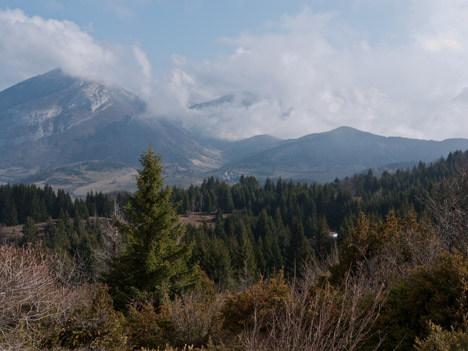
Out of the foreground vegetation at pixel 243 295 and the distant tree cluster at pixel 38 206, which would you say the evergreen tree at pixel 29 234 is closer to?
the distant tree cluster at pixel 38 206

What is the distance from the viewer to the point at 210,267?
44.8 metres

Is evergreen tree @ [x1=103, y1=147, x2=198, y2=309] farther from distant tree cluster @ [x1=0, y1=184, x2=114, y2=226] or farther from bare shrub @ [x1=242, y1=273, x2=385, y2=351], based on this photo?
distant tree cluster @ [x1=0, y1=184, x2=114, y2=226]

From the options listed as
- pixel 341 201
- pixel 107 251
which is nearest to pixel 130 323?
pixel 107 251

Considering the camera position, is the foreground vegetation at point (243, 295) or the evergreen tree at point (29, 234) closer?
the foreground vegetation at point (243, 295)

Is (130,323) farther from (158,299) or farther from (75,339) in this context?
(158,299)

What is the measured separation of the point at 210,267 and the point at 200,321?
3581 centimetres

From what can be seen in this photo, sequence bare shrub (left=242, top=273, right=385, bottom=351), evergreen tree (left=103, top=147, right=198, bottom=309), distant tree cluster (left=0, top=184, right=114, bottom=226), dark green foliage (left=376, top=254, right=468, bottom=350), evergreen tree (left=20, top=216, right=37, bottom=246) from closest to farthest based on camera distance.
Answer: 1. bare shrub (left=242, top=273, right=385, bottom=351)
2. dark green foliage (left=376, top=254, right=468, bottom=350)
3. evergreen tree (left=103, top=147, right=198, bottom=309)
4. evergreen tree (left=20, top=216, right=37, bottom=246)
5. distant tree cluster (left=0, top=184, right=114, bottom=226)

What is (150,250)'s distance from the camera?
1644 centimetres

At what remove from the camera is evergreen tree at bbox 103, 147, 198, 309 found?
16.4 m

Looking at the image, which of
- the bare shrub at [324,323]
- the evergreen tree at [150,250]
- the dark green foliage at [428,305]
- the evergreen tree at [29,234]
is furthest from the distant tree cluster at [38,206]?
the dark green foliage at [428,305]

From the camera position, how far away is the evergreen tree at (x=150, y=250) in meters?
16.4

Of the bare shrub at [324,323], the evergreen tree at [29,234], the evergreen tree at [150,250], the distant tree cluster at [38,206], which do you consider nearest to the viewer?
the bare shrub at [324,323]

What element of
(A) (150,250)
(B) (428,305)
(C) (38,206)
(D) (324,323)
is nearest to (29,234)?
(C) (38,206)

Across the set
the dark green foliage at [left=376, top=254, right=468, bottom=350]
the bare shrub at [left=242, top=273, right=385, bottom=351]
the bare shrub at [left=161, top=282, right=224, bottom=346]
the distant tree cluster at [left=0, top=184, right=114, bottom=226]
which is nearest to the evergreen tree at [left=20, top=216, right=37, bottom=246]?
the distant tree cluster at [left=0, top=184, right=114, bottom=226]
